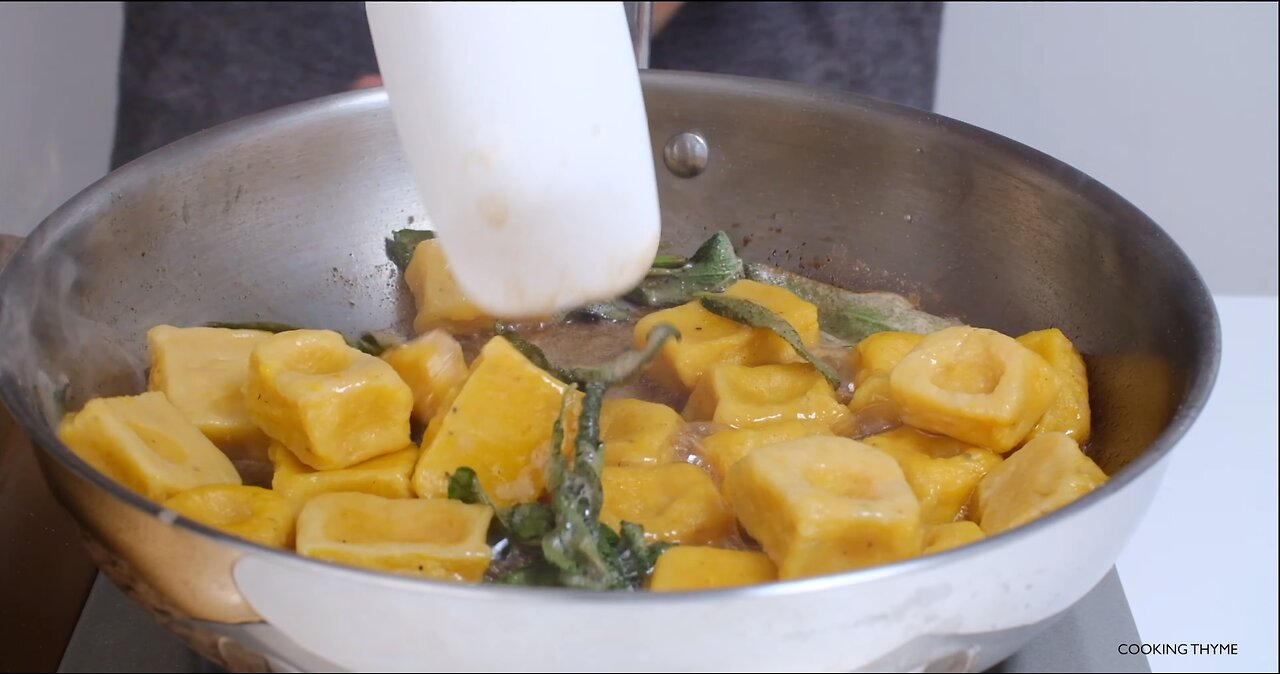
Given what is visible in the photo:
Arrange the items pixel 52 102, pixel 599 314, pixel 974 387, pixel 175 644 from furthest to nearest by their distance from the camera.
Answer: pixel 52 102, pixel 599 314, pixel 974 387, pixel 175 644

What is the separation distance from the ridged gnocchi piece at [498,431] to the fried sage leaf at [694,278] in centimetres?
31

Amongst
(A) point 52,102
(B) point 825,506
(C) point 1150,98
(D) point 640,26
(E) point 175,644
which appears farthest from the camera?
(C) point 1150,98

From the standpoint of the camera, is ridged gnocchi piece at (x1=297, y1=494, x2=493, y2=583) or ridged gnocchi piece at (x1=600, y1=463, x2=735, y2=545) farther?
ridged gnocchi piece at (x1=600, y1=463, x2=735, y2=545)

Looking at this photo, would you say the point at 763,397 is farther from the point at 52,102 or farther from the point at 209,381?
the point at 52,102

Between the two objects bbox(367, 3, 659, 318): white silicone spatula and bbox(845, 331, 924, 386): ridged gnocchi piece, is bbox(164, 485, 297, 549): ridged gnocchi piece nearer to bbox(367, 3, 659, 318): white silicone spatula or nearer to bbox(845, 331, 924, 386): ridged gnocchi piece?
bbox(367, 3, 659, 318): white silicone spatula

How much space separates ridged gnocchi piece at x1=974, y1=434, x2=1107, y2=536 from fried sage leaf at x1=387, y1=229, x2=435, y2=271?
0.59m

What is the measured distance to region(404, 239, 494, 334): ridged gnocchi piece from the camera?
1057mm

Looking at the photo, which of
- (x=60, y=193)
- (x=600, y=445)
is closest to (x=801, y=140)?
(x=600, y=445)

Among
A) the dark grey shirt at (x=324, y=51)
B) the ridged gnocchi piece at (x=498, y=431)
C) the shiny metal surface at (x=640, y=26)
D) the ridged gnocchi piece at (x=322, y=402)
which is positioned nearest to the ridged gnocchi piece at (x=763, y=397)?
the ridged gnocchi piece at (x=498, y=431)

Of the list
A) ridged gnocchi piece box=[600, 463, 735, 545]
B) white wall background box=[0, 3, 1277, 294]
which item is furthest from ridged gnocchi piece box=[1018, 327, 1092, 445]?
white wall background box=[0, 3, 1277, 294]

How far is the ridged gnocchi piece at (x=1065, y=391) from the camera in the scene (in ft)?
3.01

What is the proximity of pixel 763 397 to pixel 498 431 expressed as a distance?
23cm

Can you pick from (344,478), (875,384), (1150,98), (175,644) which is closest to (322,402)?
(344,478)

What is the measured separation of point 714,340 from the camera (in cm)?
99
